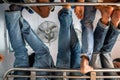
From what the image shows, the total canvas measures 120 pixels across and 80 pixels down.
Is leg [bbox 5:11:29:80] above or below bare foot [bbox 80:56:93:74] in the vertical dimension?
above

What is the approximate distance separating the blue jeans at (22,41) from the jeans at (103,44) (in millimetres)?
271

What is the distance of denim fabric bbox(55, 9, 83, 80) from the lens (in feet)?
4.25

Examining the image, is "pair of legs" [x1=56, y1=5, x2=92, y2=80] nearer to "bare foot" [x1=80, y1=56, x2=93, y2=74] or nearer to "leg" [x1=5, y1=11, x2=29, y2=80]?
"bare foot" [x1=80, y1=56, x2=93, y2=74]

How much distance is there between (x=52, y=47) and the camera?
189 cm

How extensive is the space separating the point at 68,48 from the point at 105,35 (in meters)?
0.22

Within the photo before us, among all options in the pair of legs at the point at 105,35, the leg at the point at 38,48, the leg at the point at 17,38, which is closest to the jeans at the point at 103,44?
the pair of legs at the point at 105,35

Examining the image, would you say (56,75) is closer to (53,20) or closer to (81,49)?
(81,49)

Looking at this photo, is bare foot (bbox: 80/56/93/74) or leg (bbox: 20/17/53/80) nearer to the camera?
bare foot (bbox: 80/56/93/74)

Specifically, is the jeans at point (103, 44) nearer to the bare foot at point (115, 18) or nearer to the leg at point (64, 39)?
the bare foot at point (115, 18)

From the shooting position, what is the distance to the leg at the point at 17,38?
4.33 feet

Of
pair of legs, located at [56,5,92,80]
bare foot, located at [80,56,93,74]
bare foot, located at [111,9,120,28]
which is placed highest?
bare foot, located at [111,9,120,28]

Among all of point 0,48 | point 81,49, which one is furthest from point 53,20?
point 81,49

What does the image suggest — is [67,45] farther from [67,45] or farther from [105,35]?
[105,35]

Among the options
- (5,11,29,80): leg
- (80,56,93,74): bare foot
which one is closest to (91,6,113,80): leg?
(80,56,93,74): bare foot
